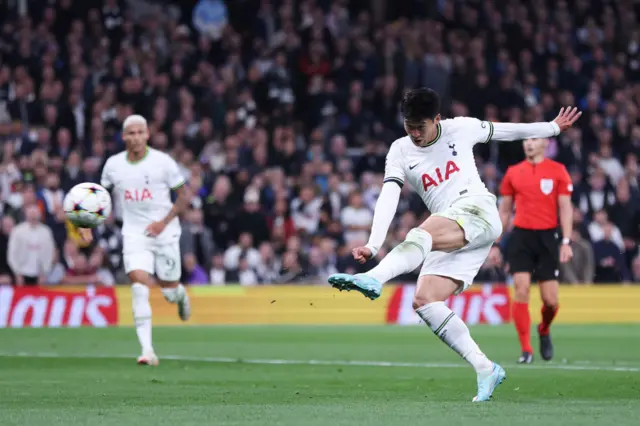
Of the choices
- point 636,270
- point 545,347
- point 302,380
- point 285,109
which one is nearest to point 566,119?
point 302,380

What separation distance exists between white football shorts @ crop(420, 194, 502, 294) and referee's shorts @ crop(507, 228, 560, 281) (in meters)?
5.05

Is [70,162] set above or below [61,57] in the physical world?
below

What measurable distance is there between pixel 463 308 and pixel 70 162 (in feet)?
23.6

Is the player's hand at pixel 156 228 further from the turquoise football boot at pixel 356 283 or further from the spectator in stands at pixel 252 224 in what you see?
the spectator in stands at pixel 252 224

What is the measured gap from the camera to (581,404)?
31.9ft

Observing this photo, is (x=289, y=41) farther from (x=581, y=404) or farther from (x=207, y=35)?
(x=581, y=404)

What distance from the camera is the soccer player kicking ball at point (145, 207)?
14984 mm

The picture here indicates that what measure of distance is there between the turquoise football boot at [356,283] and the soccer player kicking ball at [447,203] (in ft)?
2.44

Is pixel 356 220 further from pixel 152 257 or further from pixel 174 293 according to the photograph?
pixel 152 257

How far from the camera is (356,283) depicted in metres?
8.83

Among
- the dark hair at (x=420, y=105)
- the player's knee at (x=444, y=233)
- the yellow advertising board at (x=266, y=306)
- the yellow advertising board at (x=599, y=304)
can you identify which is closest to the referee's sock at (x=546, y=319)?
the player's knee at (x=444, y=233)

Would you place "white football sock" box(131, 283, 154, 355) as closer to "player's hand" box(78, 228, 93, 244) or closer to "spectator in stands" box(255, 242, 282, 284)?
"player's hand" box(78, 228, 93, 244)

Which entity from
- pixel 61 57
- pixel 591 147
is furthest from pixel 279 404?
pixel 591 147

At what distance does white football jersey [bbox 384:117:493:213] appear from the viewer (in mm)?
10125
